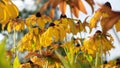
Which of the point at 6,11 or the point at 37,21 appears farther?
the point at 37,21

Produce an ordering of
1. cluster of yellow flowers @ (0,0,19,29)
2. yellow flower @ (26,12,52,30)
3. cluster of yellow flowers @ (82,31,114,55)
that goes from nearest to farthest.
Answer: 1. cluster of yellow flowers @ (0,0,19,29)
2. cluster of yellow flowers @ (82,31,114,55)
3. yellow flower @ (26,12,52,30)

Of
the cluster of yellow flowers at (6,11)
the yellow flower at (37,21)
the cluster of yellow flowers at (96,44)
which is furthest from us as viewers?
the yellow flower at (37,21)

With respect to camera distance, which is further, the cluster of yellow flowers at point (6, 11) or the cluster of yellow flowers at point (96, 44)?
the cluster of yellow flowers at point (96, 44)

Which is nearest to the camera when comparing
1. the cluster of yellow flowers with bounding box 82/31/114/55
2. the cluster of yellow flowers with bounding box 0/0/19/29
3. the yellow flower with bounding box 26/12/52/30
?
the cluster of yellow flowers with bounding box 0/0/19/29

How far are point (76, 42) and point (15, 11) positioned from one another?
34.1 inches

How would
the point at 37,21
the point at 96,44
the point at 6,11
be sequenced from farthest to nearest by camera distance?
the point at 37,21, the point at 96,44, the point at 6,11

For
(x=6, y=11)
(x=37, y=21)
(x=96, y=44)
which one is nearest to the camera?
(x=6, y=11)

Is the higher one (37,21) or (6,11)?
(37,21)

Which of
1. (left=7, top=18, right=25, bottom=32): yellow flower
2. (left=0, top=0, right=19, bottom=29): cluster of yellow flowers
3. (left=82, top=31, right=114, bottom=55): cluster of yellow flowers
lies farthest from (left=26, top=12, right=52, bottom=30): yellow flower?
(left=0, top=0, right=19, bottom=29): cluster of yellow flowers

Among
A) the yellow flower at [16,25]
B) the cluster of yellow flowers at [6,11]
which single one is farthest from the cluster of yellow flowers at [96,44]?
the cluster of yellow flowers at [6,11]

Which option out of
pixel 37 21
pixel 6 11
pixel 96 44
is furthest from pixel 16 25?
pixel 6 11

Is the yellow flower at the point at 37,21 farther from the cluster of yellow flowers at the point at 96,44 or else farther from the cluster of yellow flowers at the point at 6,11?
the cluster of yellow flowers at the point at 6,11

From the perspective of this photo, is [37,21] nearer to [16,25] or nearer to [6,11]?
[16,25]

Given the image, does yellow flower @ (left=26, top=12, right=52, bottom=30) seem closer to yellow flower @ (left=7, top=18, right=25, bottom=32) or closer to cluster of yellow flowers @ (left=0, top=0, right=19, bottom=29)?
yellow flower @ (left=7, top=18, right=25, bottom=32)
